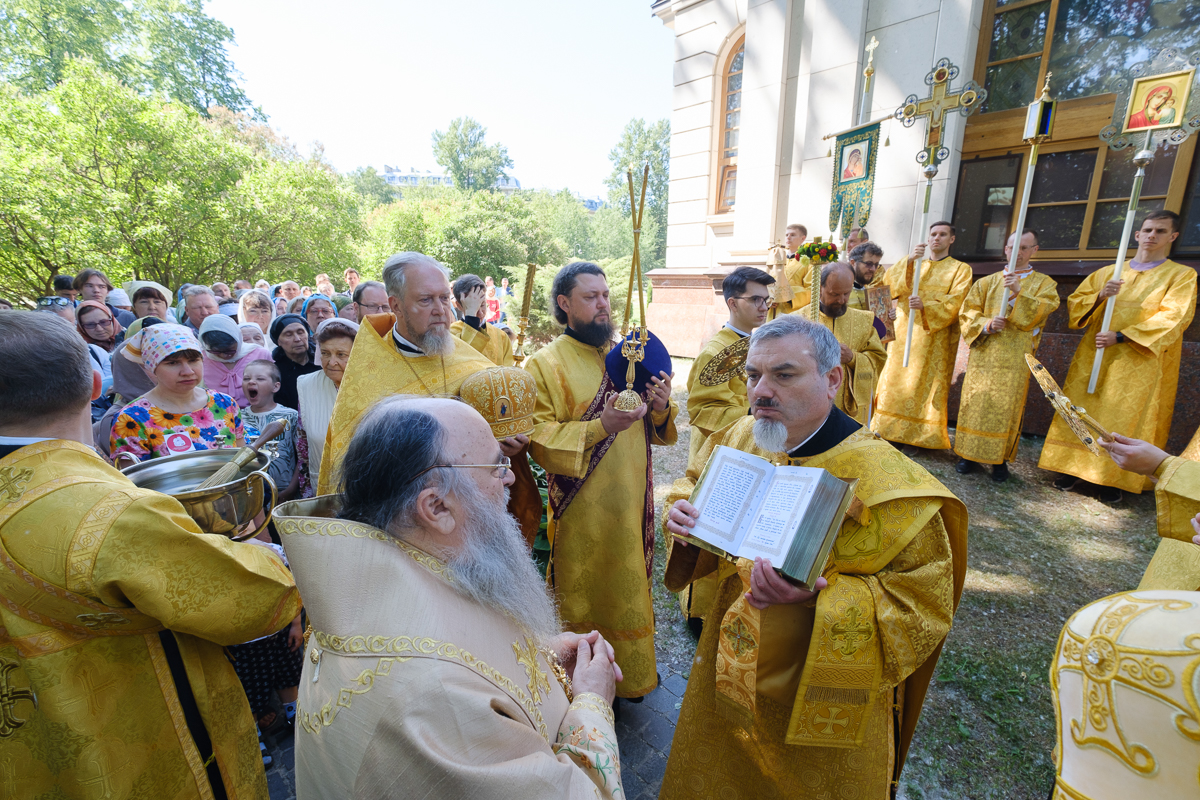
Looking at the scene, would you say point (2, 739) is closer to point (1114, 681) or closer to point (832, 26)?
point (1114, 681)

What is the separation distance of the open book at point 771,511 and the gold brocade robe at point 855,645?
25cm

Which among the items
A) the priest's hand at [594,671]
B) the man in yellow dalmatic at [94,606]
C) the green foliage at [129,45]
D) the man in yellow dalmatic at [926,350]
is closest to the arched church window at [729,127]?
the man in yellow dalmatic at [926,350]

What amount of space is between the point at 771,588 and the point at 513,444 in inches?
60.7

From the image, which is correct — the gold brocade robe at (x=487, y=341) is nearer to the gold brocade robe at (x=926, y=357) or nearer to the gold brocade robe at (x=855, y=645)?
the gold brocade robe at (x=855, y=645)

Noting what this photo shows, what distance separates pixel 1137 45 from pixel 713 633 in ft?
29.0

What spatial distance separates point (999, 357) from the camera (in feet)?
20.3

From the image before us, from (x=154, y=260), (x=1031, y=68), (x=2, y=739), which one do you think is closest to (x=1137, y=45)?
(x=1031, y=68)

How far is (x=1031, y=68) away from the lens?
6.97m

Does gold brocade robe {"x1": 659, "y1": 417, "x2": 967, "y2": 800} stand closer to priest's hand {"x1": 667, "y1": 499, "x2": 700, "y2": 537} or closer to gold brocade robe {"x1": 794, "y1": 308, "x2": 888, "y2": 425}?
priest's hand {"x1": 667, "y1": 499, "x2": 700, "y2": 537}

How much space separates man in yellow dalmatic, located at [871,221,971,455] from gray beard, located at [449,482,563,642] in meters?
6.37

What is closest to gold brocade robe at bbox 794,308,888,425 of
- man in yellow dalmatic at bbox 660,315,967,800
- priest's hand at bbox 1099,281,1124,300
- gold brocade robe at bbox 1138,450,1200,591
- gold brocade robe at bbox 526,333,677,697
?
priest's hand at bbox 1099,281,1124,300

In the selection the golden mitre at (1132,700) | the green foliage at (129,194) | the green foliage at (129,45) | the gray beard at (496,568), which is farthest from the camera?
the green foliage at (129,45)

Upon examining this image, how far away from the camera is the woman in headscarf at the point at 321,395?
11.4ft

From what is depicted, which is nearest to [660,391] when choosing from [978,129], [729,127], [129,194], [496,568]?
[496,568]
